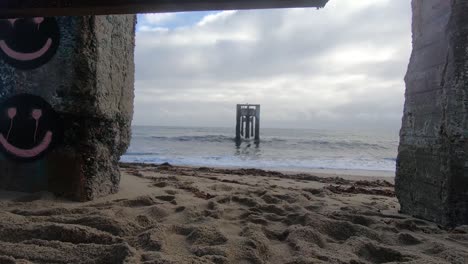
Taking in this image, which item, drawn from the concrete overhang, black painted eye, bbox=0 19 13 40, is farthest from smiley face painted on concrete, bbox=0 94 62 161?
the concrete overhang

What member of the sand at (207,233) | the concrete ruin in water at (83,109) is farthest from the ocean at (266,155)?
the sand at (207,233)

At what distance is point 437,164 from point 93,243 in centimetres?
319

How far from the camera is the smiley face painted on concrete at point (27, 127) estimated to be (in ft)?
11.6

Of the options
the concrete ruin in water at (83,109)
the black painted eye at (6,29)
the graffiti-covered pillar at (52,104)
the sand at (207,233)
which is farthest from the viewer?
the black painted eye at (6,29)

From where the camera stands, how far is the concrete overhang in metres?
1.67

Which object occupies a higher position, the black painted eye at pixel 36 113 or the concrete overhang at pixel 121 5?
the concrete overhang at pixel 121 5

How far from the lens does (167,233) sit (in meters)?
2.60

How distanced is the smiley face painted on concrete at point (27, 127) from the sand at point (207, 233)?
18.4 inches

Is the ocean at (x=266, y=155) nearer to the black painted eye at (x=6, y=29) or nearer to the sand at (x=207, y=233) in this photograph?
the sand at (x=207, y=233)

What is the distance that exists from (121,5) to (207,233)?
171cm

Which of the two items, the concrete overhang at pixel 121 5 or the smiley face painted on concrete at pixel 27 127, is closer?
the concrete overhang at pixel 121 5

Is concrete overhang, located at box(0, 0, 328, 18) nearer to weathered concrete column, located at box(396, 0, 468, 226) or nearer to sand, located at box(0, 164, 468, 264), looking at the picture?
sand, located at box(0, 164, 468, 264)

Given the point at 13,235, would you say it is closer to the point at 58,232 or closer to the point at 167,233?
the point at 58,232

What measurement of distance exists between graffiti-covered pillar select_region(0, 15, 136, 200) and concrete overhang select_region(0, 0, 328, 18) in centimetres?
174
